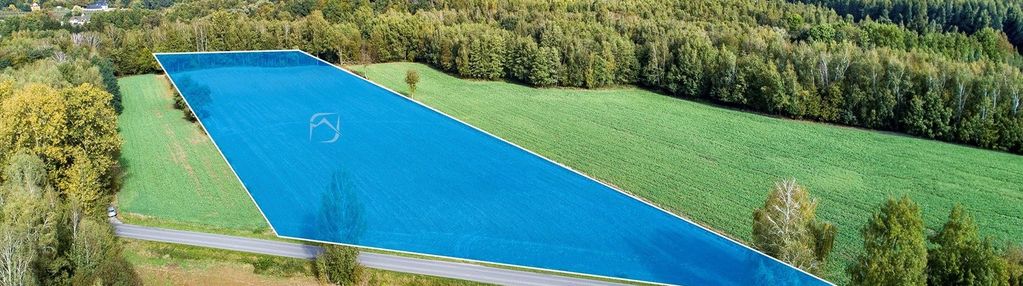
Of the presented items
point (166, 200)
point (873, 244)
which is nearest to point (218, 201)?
point (166, 200)

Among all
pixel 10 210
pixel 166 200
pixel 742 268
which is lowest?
pixel 166 200

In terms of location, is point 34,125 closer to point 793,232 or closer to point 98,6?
point 793,232

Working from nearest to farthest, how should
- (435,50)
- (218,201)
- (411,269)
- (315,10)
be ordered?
(411,269) < (218,201) < (435,50) < (315,10)

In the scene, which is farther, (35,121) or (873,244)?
(35,121)

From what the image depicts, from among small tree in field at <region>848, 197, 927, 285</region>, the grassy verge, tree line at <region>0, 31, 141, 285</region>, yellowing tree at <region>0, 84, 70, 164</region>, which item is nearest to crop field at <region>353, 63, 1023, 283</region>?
small tree in field at <region>848, 197, 927, 285</region>

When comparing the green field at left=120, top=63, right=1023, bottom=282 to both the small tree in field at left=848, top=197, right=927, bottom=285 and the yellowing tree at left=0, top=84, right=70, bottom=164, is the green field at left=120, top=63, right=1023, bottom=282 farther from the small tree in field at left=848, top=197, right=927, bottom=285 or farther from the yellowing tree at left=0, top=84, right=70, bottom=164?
the small tree in field at left=848, top=197, right=927, bottom=285

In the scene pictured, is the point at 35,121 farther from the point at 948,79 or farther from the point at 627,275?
the point at 948,79
